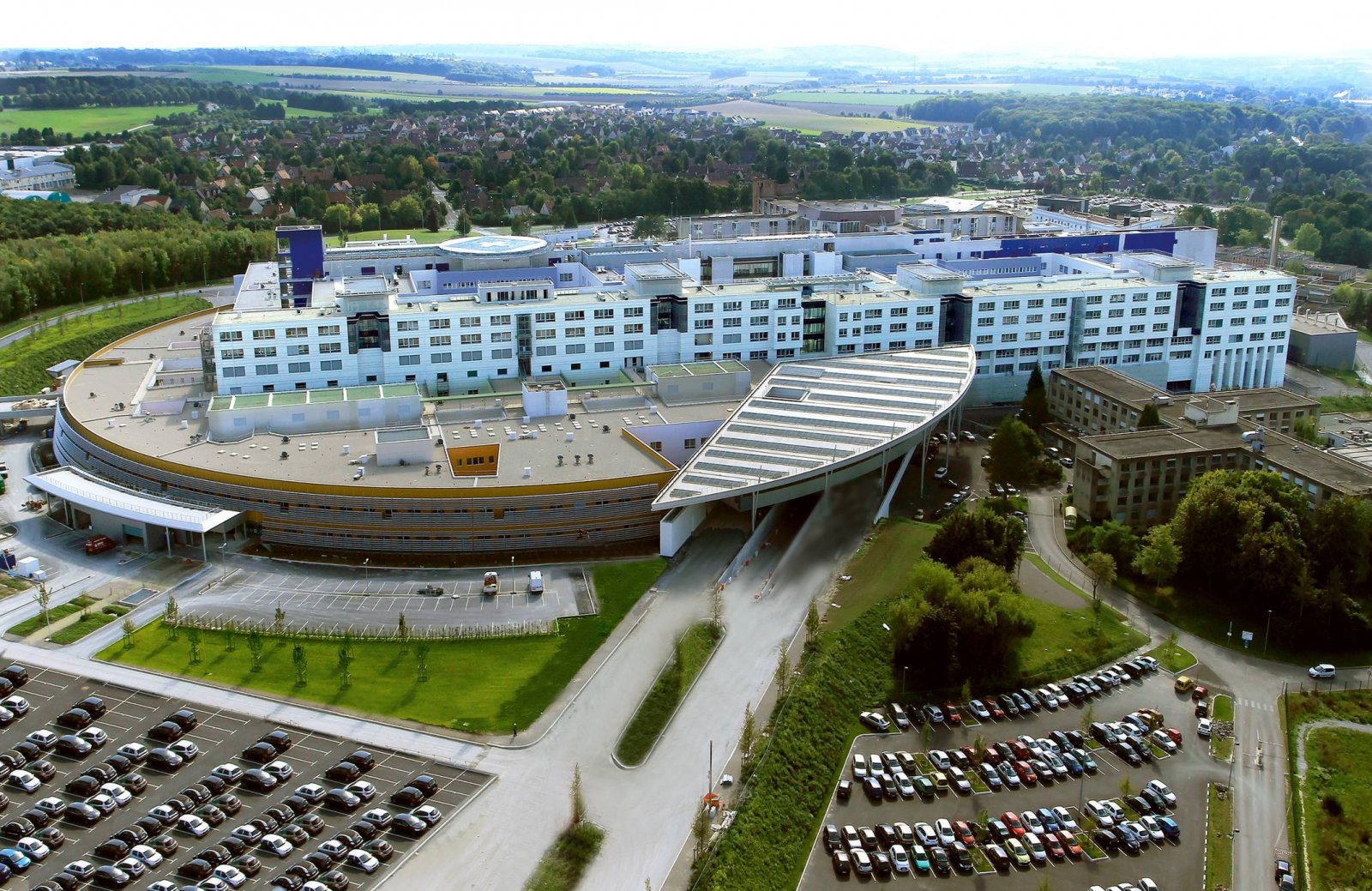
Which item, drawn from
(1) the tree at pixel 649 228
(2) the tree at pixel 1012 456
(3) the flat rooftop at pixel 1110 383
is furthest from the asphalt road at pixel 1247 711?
(1) the tree at pixel 649 228

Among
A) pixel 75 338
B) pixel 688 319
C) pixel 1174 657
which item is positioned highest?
pixel 688 319

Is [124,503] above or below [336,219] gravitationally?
below

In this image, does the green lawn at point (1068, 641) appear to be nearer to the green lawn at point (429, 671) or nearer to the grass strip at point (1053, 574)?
the grass strip at point (1053, 574)

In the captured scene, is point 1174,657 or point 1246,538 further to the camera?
point 1246,538

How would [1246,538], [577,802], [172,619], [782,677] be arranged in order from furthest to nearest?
[1246,538] < [172,619] < [782,677] < [577,802]

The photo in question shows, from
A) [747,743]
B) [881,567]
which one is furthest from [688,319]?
[747,743]

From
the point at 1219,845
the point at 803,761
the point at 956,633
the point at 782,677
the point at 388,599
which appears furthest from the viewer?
the point at 388,599

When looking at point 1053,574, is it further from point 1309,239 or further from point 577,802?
point 1309,239
